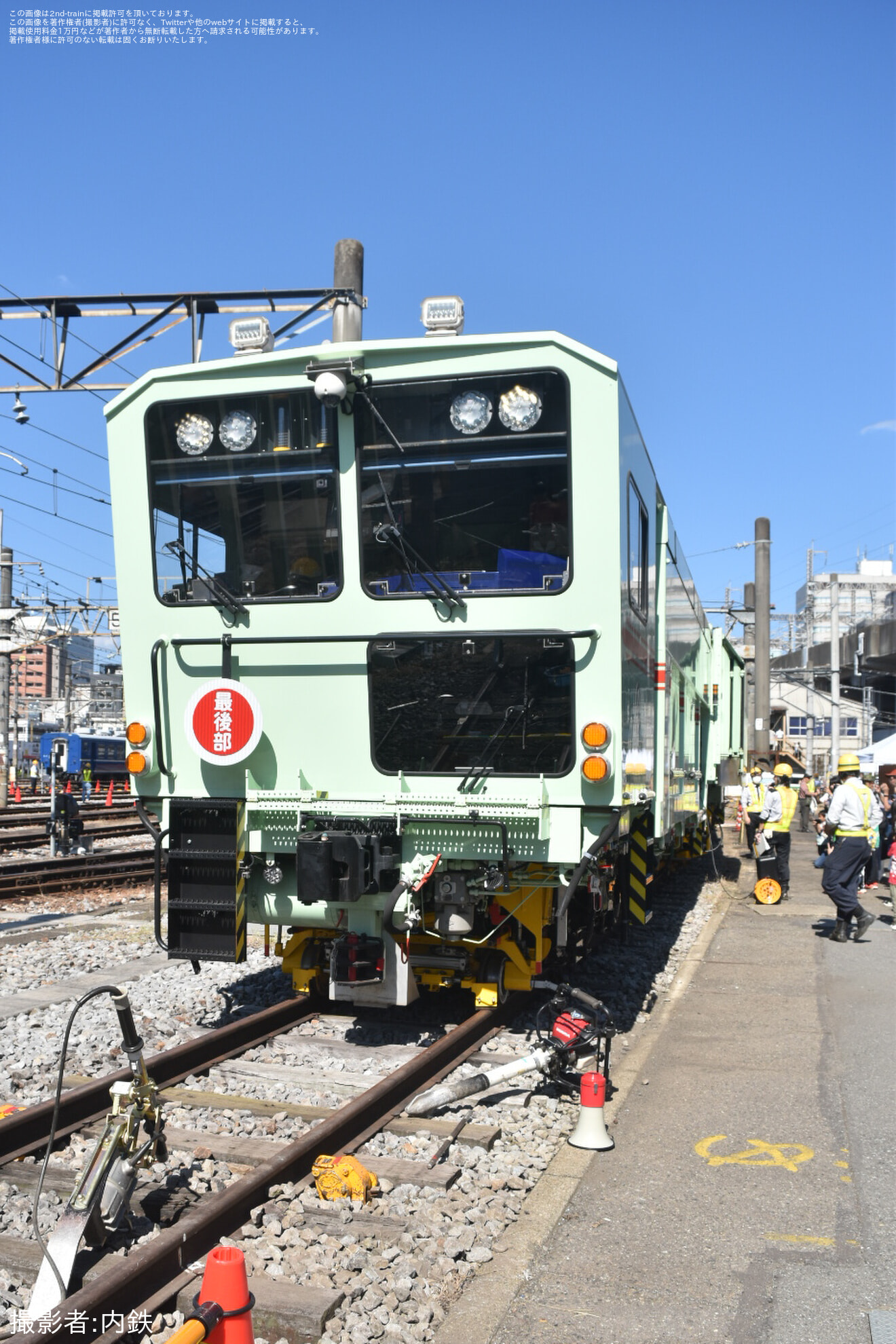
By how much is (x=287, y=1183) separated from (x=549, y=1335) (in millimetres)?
1277

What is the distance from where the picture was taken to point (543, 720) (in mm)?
6125

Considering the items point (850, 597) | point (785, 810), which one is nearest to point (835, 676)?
point (785, 810)

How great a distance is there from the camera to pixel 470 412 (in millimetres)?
6117

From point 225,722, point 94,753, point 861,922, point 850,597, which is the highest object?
point 850,597

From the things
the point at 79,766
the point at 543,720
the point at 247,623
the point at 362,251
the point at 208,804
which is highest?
the point at 362,251

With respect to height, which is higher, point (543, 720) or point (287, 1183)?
point (543, 720)

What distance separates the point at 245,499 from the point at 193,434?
0.50 meters

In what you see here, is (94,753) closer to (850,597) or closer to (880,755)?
(880,755)

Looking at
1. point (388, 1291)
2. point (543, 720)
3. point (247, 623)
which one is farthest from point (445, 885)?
point (388, 1291)

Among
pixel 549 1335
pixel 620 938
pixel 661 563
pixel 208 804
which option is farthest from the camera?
pixel 620 938

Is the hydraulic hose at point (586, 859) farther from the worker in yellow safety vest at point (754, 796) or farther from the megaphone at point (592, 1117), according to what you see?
the worker in yellow safety vest at point (754, 796)

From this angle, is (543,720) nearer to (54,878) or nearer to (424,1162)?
(424,1162)

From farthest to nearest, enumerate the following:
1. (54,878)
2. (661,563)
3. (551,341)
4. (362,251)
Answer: (54,878) → (362,251) → (661,563) → (551,341)

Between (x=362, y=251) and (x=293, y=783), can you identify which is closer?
(x=293, y=783)
